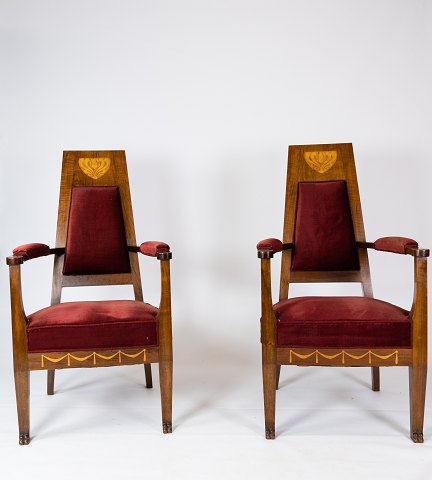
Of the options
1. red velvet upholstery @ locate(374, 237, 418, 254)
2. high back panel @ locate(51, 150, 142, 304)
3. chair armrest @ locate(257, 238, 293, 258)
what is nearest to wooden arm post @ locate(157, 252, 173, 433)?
chair armrest @ locate(257, 238, 293, 258)

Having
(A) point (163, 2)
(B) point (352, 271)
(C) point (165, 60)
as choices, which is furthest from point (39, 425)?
(A) point (163, 2)

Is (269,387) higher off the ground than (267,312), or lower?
lower

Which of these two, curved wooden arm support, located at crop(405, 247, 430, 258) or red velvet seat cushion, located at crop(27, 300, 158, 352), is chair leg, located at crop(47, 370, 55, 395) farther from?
curved wooden arm support, located at crop(405, 247, 430, 258)

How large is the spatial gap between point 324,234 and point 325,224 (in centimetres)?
5

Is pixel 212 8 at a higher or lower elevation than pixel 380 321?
higher

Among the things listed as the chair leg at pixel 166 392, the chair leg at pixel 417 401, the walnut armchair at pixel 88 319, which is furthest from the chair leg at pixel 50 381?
the chair leg at pixel 417 401

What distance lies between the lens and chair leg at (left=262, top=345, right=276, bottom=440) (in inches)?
94.0

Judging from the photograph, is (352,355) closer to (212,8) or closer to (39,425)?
(39,425)

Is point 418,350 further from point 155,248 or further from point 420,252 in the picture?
point 155,248

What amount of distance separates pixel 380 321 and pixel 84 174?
1.51 m

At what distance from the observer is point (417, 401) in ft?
7.70

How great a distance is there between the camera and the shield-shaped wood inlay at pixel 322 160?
2.93 m

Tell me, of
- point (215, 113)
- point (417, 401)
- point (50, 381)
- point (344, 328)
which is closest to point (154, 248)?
point (344, 328)

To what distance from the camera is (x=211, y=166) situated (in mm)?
3529
